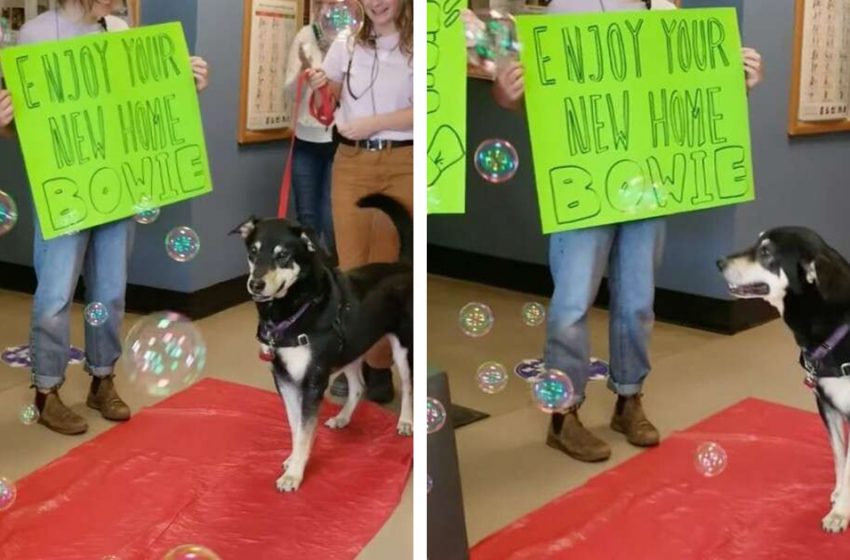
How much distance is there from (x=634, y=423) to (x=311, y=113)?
2.59ft

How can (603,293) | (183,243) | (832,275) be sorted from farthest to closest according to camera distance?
1. (183,243)
2. (603,293)
3. (832,275)

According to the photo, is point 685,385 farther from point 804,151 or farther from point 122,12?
point 122,12

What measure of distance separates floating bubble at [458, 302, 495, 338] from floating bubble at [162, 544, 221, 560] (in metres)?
0.62

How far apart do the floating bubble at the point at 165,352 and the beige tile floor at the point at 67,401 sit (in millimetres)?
23

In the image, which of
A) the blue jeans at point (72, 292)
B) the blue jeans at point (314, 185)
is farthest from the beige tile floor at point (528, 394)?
the blue jeans at point (72, 292)

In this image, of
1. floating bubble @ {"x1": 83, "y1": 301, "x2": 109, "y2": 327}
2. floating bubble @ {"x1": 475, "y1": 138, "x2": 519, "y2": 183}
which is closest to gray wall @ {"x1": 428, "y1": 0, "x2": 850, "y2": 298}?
floating bubble @ {"x1": 475, "y1": 138, "x2": 519, "y2": 183}

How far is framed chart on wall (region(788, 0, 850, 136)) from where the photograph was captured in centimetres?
154

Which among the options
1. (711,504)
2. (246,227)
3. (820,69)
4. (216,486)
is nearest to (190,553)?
(216,486)

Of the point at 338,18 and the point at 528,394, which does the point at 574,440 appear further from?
the point at 338,18

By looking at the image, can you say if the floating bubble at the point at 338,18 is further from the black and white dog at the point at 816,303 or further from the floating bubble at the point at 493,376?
the black and white dog at the point at 816,303

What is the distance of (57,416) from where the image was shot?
1.89m

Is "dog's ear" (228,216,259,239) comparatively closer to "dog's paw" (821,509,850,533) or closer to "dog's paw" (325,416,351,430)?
"dog's paw" (325,416,351,430)

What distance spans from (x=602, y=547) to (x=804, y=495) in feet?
1.12

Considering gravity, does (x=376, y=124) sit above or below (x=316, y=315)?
above
